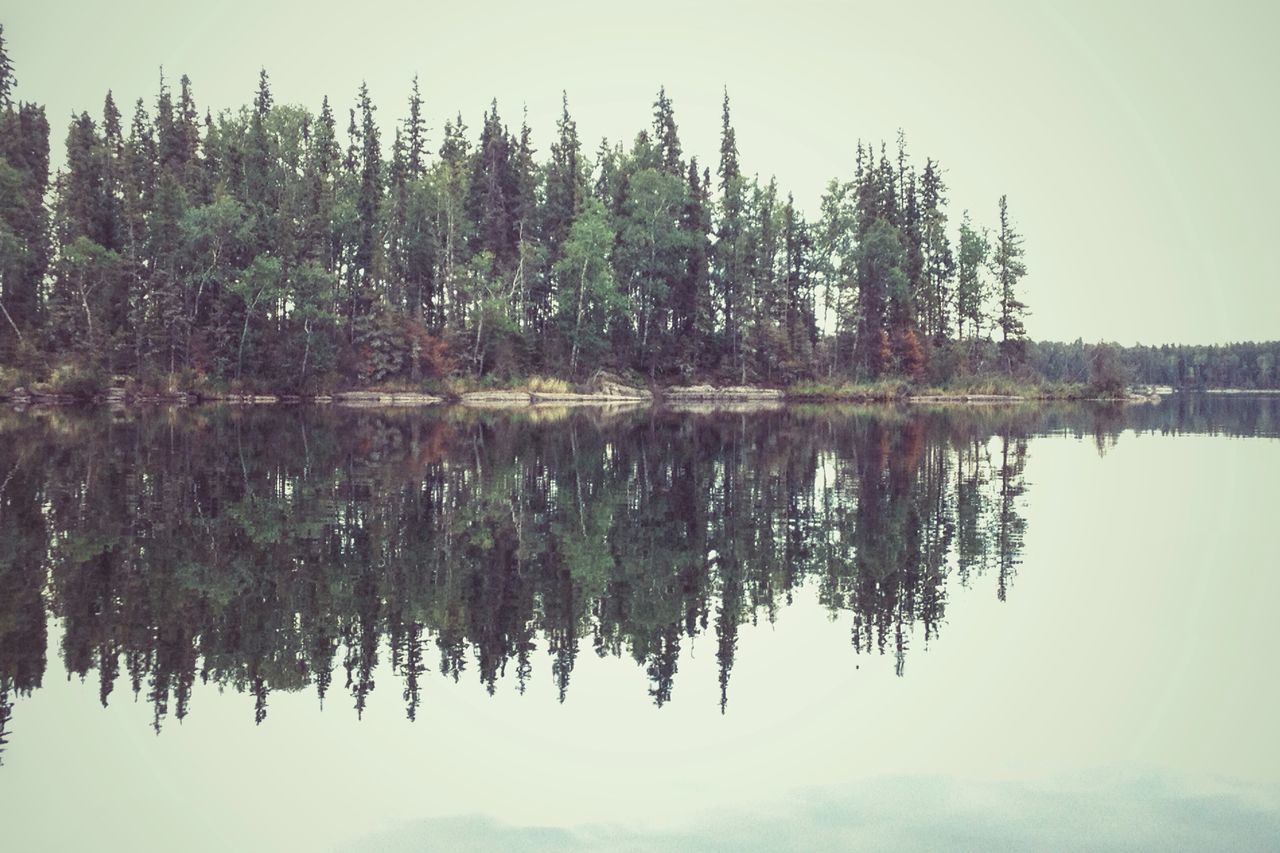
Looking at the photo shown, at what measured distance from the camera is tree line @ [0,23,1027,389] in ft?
265

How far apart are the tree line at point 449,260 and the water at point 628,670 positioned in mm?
58455

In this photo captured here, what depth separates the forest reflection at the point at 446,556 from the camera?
40.9ft

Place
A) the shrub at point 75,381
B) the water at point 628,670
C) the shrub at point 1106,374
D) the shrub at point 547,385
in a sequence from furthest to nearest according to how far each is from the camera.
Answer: the shrub at point 1106,374 < the shrub at point 547,385 < the shrub at point 75,381 < the water at point 628,670

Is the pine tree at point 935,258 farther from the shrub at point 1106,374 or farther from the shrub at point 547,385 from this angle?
the shrub at point 547,385

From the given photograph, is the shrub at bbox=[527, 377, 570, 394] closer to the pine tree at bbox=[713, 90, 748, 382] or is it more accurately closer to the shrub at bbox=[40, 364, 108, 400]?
the pine tree at bbox=[713, 90, 748, 382]

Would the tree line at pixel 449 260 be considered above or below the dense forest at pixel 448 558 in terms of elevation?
above

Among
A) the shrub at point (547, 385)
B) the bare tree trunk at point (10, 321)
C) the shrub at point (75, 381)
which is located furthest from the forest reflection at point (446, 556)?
the shrub at point (547, 385)

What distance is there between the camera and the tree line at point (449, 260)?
8062 cm

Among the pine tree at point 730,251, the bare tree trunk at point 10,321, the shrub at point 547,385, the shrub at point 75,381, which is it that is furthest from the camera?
the pine tree at point 730,251

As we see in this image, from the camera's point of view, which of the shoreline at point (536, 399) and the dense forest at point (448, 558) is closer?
the dense forest at point (448, 558)

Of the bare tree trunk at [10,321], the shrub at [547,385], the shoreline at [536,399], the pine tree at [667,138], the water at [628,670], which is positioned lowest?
the water at [628,670]

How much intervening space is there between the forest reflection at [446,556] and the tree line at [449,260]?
148 ft

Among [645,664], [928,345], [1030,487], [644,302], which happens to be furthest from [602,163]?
[645,664]

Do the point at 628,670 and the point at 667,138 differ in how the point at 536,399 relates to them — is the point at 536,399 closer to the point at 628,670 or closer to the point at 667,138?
the point at 667,138
